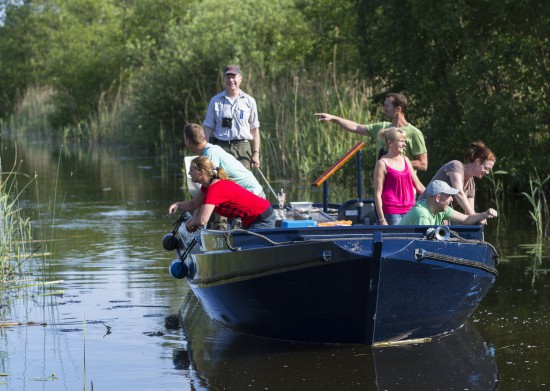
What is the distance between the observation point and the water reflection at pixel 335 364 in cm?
760

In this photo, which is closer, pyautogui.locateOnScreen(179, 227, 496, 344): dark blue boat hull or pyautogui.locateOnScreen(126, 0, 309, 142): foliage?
pyautogui.locateOnScreen(179, 227, 496, 344): dark blue boat hull

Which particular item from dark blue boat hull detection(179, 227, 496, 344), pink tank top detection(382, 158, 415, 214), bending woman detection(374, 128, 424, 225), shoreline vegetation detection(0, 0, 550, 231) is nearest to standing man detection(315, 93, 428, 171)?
bending woman detection(374, 128, 424, 225)

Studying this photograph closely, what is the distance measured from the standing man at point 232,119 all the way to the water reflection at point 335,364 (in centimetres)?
407

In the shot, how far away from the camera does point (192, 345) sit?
8.94 metres

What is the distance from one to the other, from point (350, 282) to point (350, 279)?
32 mm

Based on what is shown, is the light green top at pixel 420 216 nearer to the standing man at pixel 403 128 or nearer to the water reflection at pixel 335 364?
the water reflection at pixel 335 364

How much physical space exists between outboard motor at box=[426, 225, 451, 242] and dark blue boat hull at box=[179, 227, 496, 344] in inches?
1.8

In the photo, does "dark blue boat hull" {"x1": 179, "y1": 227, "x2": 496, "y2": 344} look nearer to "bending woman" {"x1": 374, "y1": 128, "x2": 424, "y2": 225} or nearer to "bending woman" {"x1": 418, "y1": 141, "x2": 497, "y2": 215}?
"bending woman" {"x1": 418, "y1": 141, "x2": 497, "y2": 215}

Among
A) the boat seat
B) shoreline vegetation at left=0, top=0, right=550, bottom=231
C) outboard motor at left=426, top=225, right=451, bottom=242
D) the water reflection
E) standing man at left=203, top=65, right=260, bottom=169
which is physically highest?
→ shoreline vegetation at left=0, top=0, right=550, bottom=231

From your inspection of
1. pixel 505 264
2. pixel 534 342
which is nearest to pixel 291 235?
pixel 534 342

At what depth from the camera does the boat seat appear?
11146mm

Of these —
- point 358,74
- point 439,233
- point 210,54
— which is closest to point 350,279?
point 439,233

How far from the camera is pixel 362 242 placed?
26.0 feet

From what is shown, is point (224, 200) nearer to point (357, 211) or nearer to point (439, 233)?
point (439, 233)
